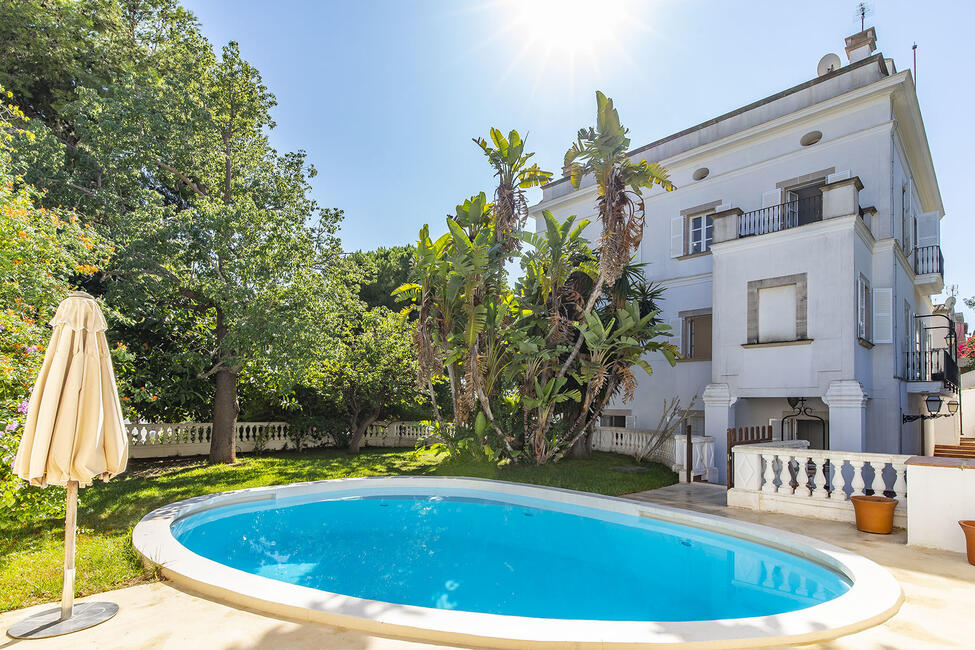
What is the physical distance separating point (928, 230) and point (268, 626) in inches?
797

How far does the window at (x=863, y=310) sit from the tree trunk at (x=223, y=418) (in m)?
17.1

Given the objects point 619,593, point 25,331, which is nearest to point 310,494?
point 25,331

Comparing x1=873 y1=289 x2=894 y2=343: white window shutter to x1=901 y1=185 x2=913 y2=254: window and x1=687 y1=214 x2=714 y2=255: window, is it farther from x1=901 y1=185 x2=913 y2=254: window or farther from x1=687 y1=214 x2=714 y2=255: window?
x1=687 y1=214 x2=714 y2=255: window

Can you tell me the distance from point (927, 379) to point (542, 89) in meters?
13.8

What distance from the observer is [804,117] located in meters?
15.2

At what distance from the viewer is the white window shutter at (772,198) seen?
15.7 metres

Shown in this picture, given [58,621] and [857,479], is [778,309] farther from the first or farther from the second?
[58,621]

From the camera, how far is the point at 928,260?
16250 mm

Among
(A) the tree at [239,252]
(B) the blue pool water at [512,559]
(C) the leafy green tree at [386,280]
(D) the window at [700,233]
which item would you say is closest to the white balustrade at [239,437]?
(A) the tree at [239,252]

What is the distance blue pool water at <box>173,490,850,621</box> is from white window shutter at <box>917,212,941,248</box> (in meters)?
14.1

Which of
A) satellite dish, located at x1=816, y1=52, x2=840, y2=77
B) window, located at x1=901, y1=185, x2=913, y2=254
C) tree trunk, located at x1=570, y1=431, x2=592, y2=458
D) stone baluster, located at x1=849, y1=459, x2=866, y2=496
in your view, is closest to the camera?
stone baluster, located at x1=849, y1=459, x2=866, y2=496

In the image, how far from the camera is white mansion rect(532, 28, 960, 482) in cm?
1223

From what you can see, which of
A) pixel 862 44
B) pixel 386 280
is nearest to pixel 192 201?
pixel 386 280

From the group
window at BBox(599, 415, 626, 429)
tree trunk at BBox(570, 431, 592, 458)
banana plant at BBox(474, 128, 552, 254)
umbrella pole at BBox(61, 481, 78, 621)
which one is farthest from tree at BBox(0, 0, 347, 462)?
window at BBox(599, 415, 626, 429)
